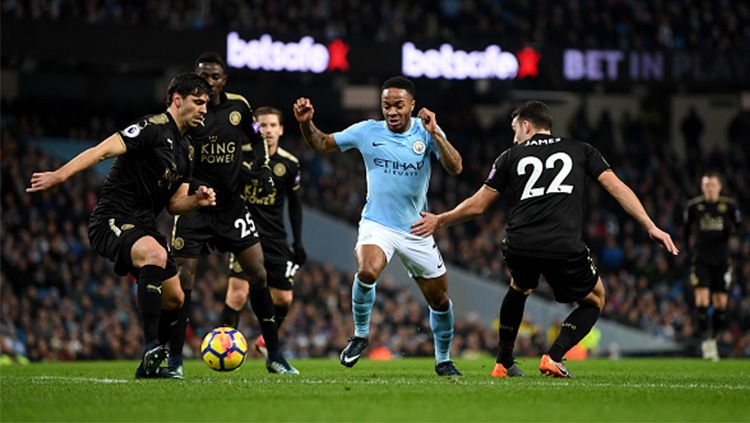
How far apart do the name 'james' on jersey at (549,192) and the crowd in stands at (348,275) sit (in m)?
13.9

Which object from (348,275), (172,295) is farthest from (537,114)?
(348,275)

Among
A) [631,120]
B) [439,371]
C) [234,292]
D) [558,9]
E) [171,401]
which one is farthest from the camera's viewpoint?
[631,120]

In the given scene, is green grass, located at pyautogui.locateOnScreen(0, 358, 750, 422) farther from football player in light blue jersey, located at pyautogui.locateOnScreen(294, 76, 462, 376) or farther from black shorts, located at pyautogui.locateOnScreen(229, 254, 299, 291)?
black shorts, located at pyautogui.locateOnScreen(229, 254, 299, 291)

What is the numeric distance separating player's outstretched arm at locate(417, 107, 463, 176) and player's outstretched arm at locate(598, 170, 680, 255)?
1.16 meters

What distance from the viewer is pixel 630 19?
35344mm

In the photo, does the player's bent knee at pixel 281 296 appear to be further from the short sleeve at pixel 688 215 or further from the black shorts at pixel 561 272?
the short sleeve at pixel 688 215

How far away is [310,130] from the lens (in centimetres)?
1045

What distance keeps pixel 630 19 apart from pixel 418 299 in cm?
1044

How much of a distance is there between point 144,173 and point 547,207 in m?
3.12

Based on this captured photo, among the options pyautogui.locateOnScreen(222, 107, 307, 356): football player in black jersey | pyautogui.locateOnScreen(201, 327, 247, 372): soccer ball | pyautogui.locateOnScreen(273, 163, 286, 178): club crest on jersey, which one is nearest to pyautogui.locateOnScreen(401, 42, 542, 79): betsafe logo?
pyautogui.locateOnScreen(222, 107, 307, 356): football player in black jersey

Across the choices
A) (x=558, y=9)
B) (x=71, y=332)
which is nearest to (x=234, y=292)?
(x=71, y=332)

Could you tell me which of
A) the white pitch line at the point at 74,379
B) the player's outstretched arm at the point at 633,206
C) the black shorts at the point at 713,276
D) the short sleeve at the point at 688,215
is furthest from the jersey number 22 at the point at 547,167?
the black shorts at the point at 713,276

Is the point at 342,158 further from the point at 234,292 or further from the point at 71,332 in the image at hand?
the point at 234,292

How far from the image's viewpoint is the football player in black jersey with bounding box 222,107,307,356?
42.7ft
